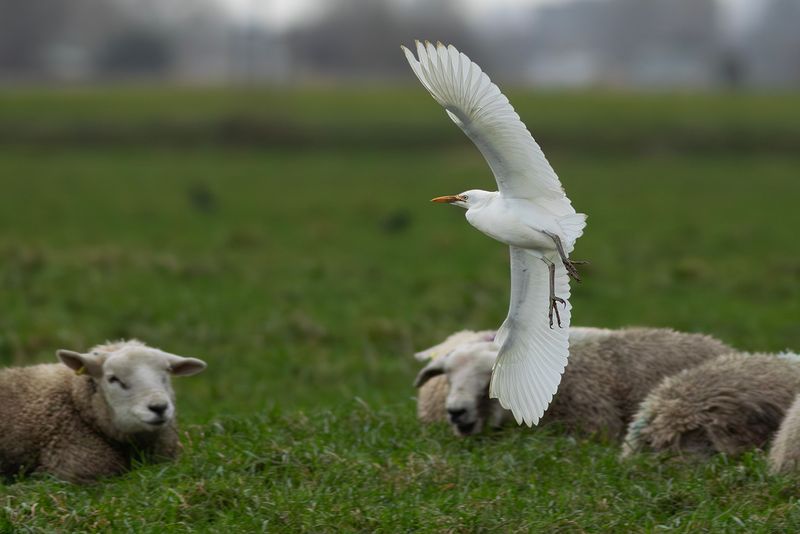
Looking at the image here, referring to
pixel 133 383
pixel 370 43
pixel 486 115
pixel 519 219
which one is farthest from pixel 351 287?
pixel 370 43

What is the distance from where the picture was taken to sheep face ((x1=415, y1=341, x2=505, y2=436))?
8109mm

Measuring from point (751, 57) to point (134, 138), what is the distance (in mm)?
146060

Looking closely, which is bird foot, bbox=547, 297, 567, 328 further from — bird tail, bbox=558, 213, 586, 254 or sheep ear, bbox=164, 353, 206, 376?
sheep ear, bbox=164, 353, 206, 376

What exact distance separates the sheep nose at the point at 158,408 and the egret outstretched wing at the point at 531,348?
6.07 ft

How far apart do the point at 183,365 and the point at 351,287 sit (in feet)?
24.5

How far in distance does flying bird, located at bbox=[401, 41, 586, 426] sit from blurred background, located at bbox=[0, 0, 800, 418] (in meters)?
2.06

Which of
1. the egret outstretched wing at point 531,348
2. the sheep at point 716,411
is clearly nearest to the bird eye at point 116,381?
the egret outstretched wing at point 531,348

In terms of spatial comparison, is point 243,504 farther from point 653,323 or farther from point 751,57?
point 751,57

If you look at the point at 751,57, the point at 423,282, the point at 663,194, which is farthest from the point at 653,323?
the point at 751,57

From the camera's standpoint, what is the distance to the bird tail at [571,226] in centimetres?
630

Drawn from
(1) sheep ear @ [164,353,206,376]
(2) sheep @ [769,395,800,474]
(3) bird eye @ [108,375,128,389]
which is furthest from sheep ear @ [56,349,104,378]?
(2) sheep @ [769,395,800,474]

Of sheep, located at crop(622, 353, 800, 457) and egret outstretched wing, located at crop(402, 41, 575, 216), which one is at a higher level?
egret outstretched wing, located at crop(402, 41, 575, 216)

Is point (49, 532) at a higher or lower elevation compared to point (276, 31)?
lower

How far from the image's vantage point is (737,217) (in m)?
22.7
